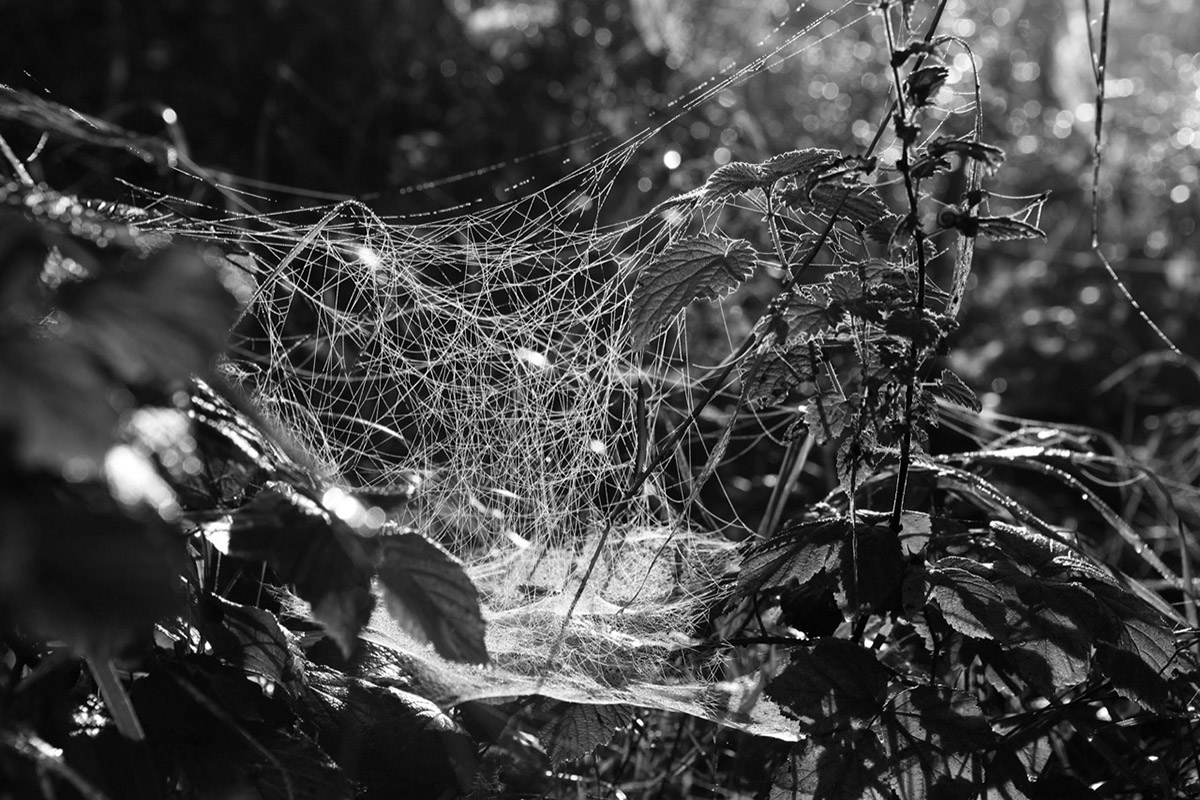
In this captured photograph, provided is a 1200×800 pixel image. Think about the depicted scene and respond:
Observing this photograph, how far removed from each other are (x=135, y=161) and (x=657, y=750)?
5.33ft

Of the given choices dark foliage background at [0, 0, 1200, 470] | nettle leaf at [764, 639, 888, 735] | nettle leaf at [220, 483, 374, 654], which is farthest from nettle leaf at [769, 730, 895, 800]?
dark foliage background at [0, 0, 1200, 470]

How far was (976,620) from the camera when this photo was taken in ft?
3.76

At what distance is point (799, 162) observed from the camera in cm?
120

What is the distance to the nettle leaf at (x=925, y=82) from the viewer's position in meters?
1.08

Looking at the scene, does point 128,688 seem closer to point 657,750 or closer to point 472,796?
point 472,796

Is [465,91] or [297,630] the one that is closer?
[297,630]

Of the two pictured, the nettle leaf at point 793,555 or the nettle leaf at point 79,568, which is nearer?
the nettle leaf at point 79,568

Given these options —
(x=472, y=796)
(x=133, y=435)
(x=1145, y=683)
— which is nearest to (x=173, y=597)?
(x=133, y=435)

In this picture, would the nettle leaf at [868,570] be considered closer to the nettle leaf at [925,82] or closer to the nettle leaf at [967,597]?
the nettle leaf at [967,597]

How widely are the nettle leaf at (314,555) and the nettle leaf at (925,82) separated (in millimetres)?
727

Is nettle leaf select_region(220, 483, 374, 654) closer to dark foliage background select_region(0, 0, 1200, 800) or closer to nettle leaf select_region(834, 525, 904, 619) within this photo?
nettle leaf select_region(834, 525, 904, 619)

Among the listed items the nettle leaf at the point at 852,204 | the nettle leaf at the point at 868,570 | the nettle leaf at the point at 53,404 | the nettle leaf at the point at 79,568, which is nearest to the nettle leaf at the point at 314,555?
the nettle leaf at the point at 79,568

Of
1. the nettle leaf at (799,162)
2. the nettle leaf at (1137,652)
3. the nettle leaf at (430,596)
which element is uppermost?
the nettle leaf at (799,162)

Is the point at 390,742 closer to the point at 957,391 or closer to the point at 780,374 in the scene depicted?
the point at 780,374
